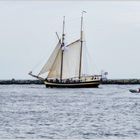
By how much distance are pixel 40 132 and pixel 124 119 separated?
1028 centimetres

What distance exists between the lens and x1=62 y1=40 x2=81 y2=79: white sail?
119 meters

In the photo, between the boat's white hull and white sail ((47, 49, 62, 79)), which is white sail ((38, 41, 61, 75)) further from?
the boat's white hull

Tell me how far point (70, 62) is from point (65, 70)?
76.7 inches

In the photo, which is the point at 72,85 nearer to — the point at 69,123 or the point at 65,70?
the point at 65,70

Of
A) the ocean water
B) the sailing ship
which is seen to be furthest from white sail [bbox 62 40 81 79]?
the ocean water

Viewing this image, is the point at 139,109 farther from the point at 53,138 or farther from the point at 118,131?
the point at 53,138

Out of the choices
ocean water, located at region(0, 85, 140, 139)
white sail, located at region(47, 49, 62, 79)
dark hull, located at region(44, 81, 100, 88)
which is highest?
white sail, located at region(47, 49, 62, 79)

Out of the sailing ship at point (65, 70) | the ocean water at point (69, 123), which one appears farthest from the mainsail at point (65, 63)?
the ocean water at point (69, 123)

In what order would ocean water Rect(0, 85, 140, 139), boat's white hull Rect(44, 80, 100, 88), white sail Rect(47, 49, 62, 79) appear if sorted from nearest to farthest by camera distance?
1. ocean water Rect(0, 85, 140, 139)
2. white sail Rect(47, 49, 62, 79)
3. boat's white hull Rect(44, 80, 100, 88)

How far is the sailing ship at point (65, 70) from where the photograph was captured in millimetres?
118125

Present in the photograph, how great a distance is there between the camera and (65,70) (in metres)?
119

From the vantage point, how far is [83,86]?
120m

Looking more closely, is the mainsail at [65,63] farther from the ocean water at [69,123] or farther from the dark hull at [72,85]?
the ocean water at [69,123]

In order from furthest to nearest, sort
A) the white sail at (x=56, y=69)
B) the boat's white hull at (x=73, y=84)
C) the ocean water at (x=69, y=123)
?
the boat's white hull at (x=73, y=84) → the white sail at (x=56, y=69) → the ocean water at (x=69, y=123)
